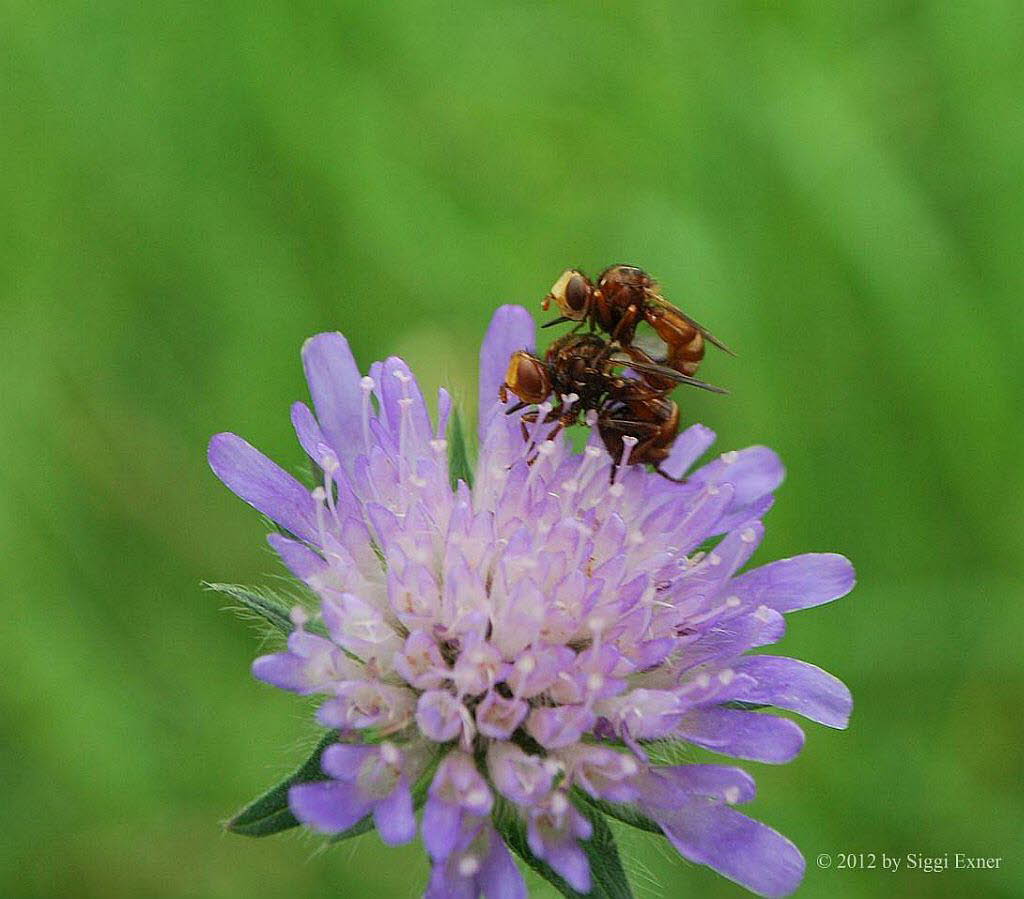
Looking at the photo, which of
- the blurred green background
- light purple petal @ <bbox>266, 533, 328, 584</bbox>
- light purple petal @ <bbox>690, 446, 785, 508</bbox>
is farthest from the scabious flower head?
the blurred green background

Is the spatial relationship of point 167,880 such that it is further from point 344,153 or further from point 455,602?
point 344,153

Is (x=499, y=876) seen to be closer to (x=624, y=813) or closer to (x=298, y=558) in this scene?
(x=624, y=813)

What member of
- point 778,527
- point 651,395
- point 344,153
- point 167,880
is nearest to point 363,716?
point 651,395

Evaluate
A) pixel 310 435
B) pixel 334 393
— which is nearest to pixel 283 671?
pixel 310 435

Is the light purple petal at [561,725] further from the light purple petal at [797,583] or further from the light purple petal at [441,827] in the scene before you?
the light purple petal at [797,583]

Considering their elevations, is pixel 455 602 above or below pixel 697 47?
below

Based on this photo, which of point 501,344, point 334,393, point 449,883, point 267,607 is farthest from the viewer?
point 501,344
